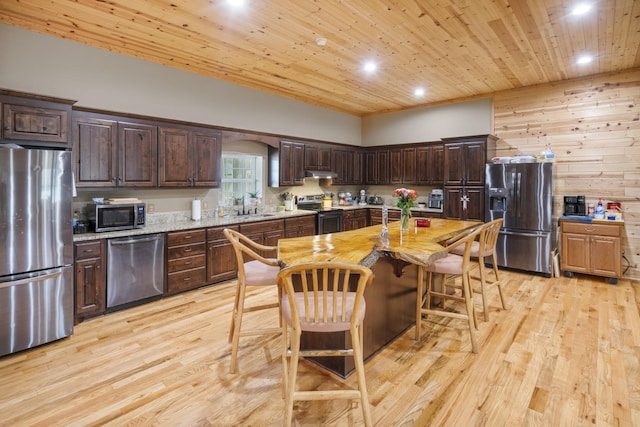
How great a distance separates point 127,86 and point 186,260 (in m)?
2.25

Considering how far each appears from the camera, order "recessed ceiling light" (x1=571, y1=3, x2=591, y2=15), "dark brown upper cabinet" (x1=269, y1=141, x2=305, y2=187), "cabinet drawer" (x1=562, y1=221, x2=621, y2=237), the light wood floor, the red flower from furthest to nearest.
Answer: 1. "dark brown upper cabinet" (x1=269, y1=141, x2=305, y2=187)
2. "cabinet drawer" (x1=562, y1=221, x2=621, y2=237)
3. the red flower
4. "recessed ceiling light" (x1=571, y1=3, x2=591, y2=15)
5. the light wood floor

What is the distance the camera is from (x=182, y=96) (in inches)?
183

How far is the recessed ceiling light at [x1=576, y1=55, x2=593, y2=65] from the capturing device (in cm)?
429

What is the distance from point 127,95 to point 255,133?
1.88 meters

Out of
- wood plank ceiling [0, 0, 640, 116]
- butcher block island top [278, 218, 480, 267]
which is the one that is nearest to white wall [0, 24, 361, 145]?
wood plank ceiling [0, 0, 640, 116]

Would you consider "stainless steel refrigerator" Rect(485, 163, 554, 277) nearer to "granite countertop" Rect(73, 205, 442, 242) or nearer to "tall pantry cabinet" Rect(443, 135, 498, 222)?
"tall pantry cabinet" Rect(443, 135, 498, 222)

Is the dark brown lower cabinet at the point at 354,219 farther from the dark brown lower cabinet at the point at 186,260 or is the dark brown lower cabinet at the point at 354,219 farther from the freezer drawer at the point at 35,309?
the freezer drawer at the point at 35,309

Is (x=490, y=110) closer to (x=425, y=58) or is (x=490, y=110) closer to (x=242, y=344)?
(x=425, y=58)

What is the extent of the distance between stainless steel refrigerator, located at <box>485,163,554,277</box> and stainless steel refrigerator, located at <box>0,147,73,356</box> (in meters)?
5.61

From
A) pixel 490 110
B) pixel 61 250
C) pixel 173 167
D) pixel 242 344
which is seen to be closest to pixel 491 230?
pixel 242 344

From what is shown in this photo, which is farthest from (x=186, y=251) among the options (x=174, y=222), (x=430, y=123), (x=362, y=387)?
(x=430, y=123)

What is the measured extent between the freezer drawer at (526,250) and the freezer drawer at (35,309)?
18.7 ft

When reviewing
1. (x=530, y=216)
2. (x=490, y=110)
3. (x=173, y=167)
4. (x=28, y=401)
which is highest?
(x=490, y=110)

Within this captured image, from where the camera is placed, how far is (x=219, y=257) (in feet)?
15.2
